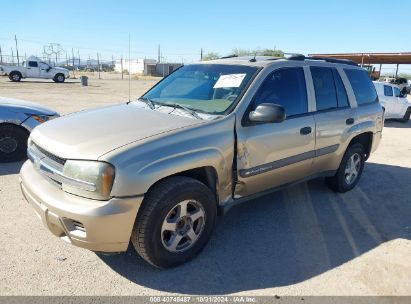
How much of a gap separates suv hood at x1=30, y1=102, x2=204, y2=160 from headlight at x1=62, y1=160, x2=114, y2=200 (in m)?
0.06

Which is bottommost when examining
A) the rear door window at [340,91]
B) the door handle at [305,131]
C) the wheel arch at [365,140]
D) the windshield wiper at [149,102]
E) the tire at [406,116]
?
the tire at [406,116]

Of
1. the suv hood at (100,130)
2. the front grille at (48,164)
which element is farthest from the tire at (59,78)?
the front grille at (48,164)

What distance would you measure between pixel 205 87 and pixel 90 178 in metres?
1.78

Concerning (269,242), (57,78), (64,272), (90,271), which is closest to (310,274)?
(269,242)

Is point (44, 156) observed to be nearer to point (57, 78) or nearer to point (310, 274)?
point (310, 274)

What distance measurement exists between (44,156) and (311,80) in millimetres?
2983

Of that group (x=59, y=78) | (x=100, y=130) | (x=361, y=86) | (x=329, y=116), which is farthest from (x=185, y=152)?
(x=59, y=78)

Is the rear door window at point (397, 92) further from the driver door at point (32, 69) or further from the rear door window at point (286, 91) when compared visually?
the driver door at point (32, 69)

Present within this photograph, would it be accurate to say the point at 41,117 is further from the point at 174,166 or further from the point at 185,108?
the point at 174,166

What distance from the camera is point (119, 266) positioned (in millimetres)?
3252

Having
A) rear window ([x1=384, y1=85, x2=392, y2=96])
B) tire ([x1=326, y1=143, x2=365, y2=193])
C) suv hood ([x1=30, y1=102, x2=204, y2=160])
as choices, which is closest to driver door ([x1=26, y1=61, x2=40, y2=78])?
rear window ([x1=384, y1=85, x2=392, y2=96])

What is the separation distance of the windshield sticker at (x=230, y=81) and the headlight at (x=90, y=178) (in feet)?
5.40

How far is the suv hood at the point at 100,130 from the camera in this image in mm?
2844

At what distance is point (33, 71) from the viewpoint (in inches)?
1254
